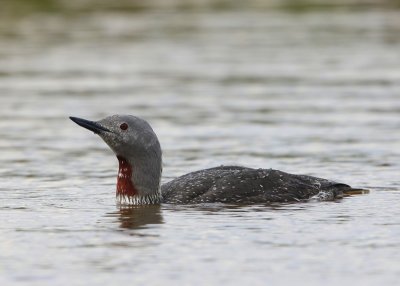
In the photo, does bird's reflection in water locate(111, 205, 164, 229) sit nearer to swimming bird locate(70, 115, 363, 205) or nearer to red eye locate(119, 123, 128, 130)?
swimming bird locate(70, 115, 363, 205)

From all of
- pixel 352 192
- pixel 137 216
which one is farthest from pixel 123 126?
pixel 352 192

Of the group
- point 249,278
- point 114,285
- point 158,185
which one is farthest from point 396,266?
point 158,185

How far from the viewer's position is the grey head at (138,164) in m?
11.9

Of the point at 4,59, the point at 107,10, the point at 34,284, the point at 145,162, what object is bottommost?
the point at 34,284

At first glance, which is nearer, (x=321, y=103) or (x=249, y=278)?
(x=249, y=278)

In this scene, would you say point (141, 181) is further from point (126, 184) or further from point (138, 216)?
point (138, 216)

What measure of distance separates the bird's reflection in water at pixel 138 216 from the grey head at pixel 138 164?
0.43ft

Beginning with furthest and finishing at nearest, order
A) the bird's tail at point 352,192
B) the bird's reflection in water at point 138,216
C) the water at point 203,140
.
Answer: the bird's tail at point 352,192
the bird's reflection in water at point 138,216
the water at point 203,140

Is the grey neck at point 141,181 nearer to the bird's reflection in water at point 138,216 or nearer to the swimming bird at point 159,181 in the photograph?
the swimming bird at point 159,181

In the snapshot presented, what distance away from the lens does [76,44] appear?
92.1 ft

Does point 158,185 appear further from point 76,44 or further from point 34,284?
point 76,44

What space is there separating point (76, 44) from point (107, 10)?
8782 mm

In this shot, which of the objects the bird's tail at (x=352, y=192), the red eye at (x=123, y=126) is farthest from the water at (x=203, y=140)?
the red eye at (x=123, y=126)

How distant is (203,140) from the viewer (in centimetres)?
1611
